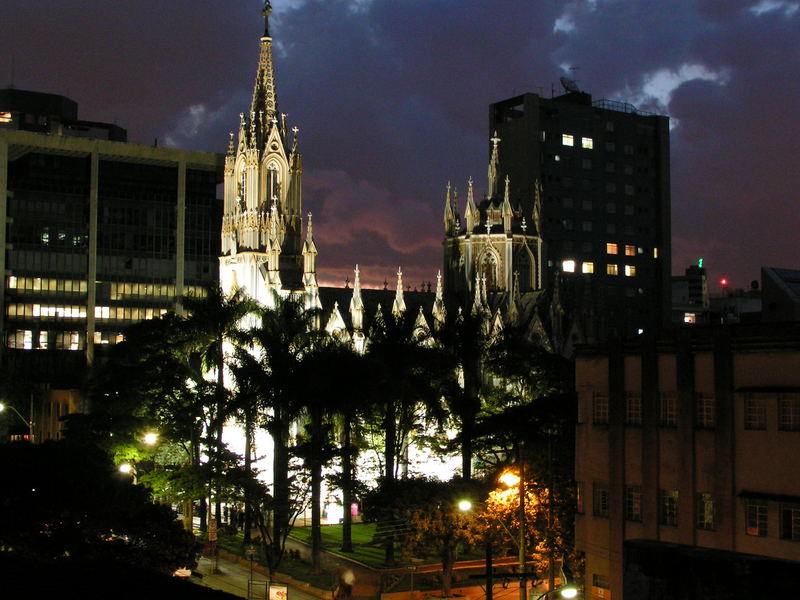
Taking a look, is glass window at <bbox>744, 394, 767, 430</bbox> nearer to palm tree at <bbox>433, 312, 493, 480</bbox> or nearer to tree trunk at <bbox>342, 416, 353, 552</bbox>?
palm tree at <bbox>433, 312, 493, 480</bbox>

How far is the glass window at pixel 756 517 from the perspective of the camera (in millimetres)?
40094

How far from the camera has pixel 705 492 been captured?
1658 inches

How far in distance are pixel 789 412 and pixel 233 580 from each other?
2985 cm

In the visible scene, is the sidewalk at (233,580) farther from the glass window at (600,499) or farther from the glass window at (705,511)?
the glass window at (705,511)

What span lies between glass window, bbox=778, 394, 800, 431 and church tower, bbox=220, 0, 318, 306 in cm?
6829

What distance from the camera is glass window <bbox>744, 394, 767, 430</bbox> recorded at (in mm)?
40781

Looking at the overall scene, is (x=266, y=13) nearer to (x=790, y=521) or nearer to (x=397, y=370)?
(x=397, y=370)

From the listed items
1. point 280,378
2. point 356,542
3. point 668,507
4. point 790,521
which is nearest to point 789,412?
point 790,521

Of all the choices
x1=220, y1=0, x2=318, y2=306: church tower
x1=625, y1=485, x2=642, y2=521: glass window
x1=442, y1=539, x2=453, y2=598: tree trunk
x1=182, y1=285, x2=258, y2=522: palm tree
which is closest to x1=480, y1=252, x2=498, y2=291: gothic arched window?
x1=220, y1=0, x2=318, y2=306: church tower

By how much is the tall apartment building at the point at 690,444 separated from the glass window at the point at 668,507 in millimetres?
43

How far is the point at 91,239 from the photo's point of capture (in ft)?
485

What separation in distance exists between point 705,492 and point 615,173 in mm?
122231

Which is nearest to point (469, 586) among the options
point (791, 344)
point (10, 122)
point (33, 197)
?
point (791, 344)

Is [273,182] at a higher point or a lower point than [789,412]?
higher
